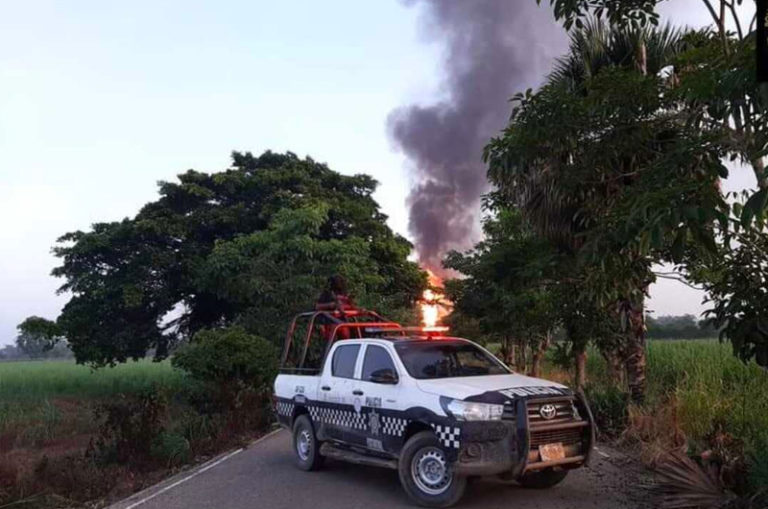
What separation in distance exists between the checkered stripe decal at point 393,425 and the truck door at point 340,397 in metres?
0.55

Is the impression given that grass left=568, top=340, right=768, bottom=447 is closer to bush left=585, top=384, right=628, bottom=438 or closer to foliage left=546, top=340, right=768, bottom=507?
foliage left=546, top=340, right=768, bottom=507

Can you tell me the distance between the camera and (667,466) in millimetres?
7031

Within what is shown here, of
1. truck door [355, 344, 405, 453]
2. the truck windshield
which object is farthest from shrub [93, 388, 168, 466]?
the truck windshield

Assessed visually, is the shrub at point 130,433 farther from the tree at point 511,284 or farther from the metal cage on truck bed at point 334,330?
the tree at point 511,284

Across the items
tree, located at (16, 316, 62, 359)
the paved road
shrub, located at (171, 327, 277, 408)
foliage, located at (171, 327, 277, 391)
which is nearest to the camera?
the paved road

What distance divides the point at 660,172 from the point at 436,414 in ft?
11.0

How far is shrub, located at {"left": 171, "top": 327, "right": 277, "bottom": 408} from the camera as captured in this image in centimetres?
1470

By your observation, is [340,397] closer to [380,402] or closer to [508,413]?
[380,402]

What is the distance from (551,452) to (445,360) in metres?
1.85

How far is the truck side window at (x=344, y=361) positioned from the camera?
9.20 metres

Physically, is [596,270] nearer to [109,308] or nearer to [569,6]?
[569,6]

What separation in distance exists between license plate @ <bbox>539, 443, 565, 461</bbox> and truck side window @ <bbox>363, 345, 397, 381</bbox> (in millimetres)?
2010

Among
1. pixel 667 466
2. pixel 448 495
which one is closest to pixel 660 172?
pixel 667 466

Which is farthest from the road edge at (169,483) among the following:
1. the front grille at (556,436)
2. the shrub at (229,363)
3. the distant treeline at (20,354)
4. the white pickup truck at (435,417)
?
the distant treeline at (20,354)
